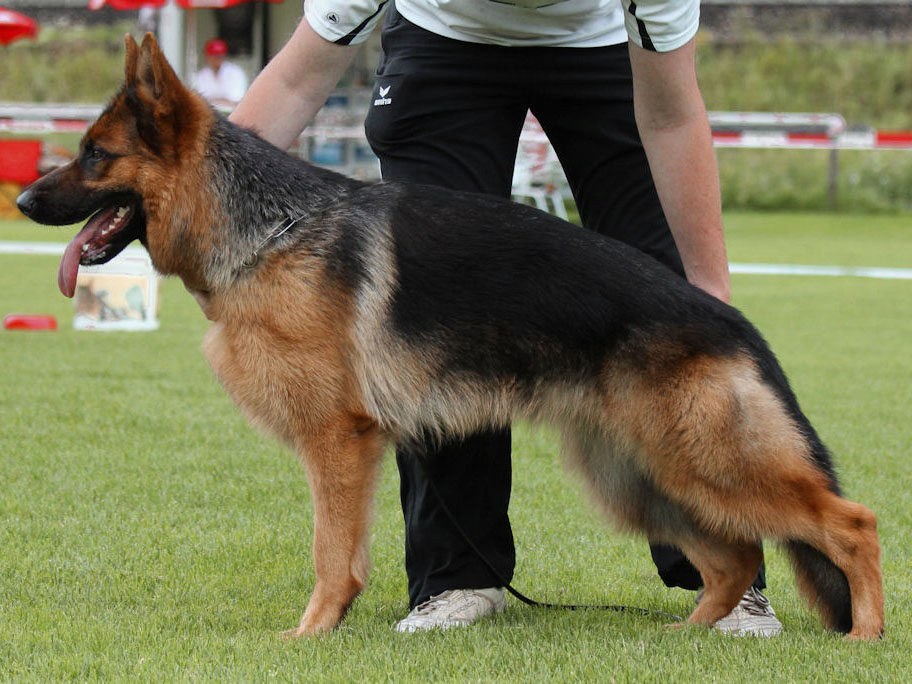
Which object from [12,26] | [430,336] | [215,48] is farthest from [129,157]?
[12,26]

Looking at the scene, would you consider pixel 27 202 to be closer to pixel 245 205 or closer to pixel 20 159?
pixel 245 205

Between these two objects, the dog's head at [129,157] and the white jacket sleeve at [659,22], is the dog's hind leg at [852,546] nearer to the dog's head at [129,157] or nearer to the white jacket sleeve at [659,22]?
the white jacket sleeve at [659,22]

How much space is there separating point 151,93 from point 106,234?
0.41 meters

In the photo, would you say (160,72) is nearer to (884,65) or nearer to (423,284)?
(423,284)

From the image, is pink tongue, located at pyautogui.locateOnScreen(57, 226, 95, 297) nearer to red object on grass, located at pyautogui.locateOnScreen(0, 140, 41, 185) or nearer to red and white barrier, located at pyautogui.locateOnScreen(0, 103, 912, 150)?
red and white barrier, located at pyautogui.locateOnScreen(0, 103, 912, 150)

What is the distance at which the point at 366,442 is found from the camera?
3.29 m

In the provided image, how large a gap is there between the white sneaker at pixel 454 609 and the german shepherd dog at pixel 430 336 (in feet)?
0.85

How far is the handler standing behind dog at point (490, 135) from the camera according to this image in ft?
11.5

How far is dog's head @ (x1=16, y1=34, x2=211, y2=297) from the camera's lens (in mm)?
3197

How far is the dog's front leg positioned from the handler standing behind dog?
0.27 metres

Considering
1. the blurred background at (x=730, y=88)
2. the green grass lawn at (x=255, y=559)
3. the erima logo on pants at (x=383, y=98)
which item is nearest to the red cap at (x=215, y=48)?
the blurred background at (x=730, y=88)

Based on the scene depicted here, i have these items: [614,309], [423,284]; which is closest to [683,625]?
[614,309]

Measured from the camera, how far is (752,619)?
11.5ft

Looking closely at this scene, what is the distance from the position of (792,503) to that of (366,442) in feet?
3.82
